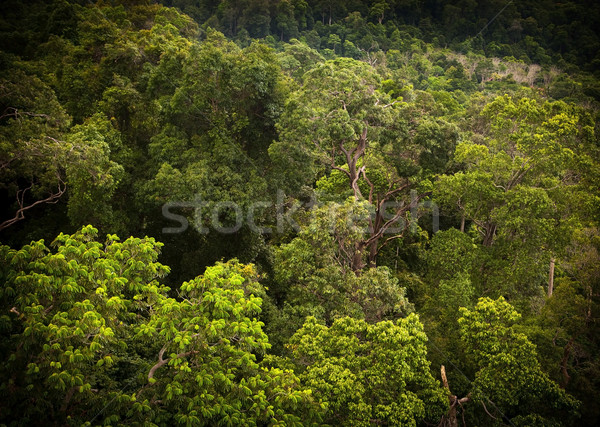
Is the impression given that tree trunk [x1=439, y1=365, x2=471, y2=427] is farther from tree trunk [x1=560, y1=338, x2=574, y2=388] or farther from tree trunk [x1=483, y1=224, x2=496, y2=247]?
tree trunk [x1=483, y1=224, x2=496, y2=247]

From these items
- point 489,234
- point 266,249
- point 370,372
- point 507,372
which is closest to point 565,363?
point 507,372

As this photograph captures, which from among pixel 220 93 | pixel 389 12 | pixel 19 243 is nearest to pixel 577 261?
pixel 220 93

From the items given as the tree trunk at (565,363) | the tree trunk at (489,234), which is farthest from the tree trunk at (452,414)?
the tree trunk at (489,234)

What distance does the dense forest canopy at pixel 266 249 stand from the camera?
6.74 metres

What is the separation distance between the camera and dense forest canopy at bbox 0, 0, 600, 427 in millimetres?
6742

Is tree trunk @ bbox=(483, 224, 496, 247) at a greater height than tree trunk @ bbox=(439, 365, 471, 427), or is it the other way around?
tree trunk @ bbox=(483, 224, 496, 247)

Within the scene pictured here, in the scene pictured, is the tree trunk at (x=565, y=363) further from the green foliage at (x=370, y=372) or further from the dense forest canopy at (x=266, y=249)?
the green foliage at (x=370, y=372)

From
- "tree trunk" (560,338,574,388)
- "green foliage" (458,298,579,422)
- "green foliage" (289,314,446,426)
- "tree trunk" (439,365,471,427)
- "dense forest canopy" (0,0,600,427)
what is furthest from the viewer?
"tree trunk" (560,338,574,388)

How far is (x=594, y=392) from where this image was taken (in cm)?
1038

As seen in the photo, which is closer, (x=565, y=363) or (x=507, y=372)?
(x=507, y=372)

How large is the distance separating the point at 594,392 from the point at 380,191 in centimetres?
926

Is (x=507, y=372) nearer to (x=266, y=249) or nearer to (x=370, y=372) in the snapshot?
(x=370, y=372)

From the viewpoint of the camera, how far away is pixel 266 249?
15109 millimetres

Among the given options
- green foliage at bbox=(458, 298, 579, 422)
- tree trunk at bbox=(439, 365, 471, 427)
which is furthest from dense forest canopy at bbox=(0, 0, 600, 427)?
tree trunk at bbox=(439, 365, 471, 427)
